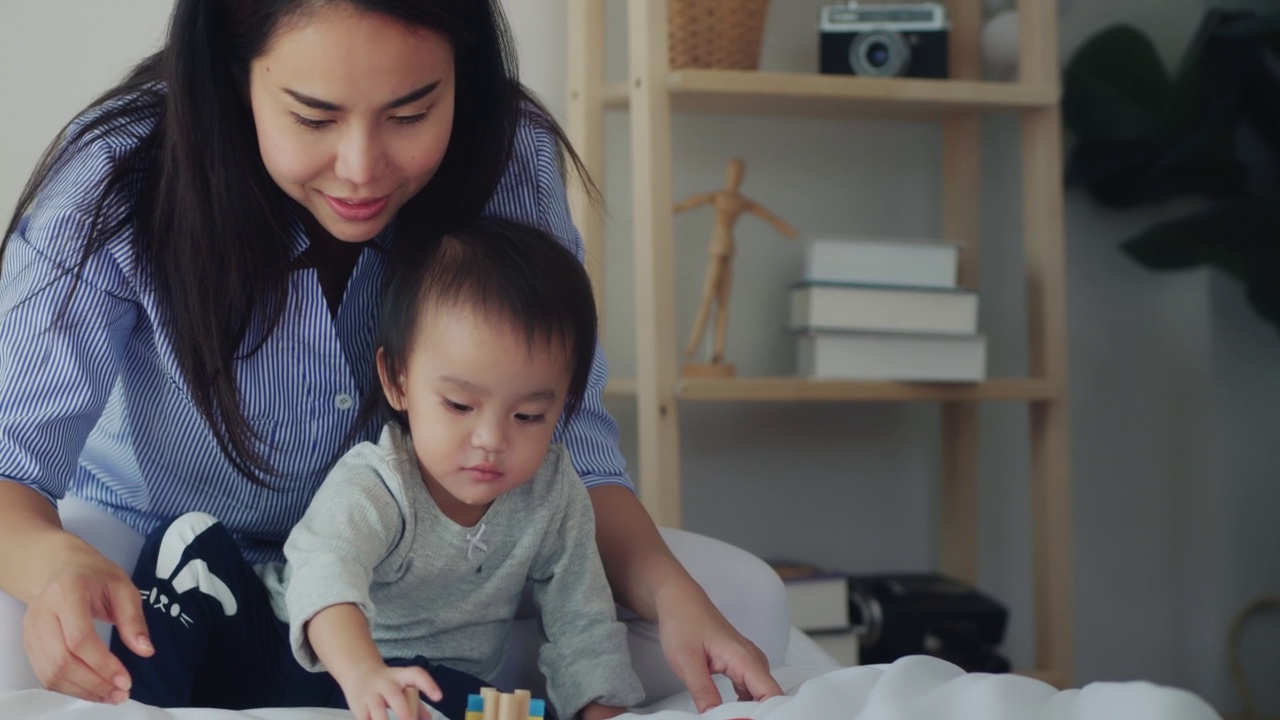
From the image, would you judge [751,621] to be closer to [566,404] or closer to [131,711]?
[566,404]

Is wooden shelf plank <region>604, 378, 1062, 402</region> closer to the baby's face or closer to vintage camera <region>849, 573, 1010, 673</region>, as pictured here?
vintage camera <region>849, 573, 1010, 673</region>

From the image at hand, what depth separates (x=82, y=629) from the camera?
81 centimetres

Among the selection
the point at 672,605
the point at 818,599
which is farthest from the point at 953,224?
the point at 672,605

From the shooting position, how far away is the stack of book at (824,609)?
2.00m

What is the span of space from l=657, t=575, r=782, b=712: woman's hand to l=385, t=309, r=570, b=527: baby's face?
Answer: 0.53ft

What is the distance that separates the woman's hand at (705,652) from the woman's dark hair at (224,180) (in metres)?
0.37

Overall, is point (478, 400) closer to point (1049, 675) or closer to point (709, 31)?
point (709, 31)

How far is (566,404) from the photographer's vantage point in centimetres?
114

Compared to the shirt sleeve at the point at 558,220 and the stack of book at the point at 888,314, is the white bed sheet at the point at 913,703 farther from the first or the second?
the stack of book at the point at 888,314

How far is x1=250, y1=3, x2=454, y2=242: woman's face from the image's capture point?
0.95 m

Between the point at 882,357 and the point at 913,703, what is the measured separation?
1.34 meters


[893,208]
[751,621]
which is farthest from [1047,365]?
[751,621]

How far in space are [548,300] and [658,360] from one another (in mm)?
893

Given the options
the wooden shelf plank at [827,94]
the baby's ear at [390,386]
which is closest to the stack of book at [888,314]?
the wooden shelf plank at [827,94]
